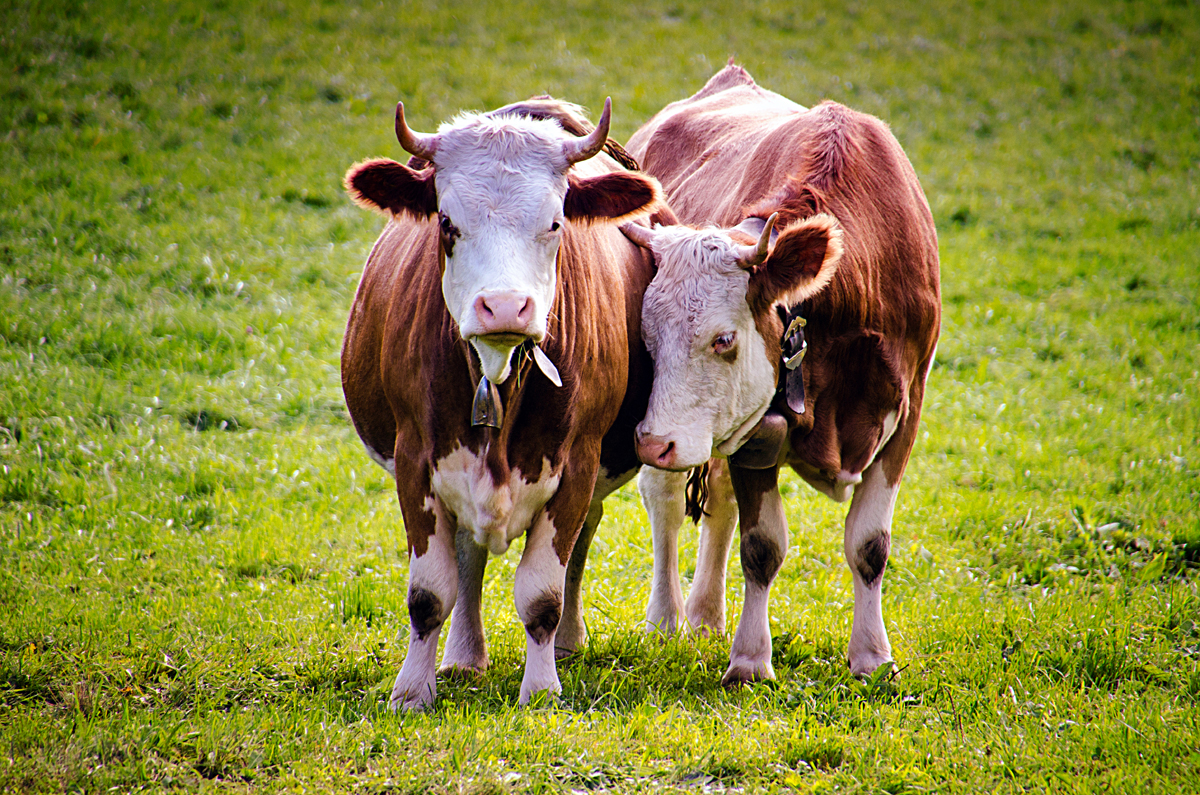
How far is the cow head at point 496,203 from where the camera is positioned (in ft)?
11.8

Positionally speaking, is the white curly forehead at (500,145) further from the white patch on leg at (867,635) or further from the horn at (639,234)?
the white patch on leg at (867,635)

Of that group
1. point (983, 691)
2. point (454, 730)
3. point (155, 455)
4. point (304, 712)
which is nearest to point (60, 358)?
point (155, 455)

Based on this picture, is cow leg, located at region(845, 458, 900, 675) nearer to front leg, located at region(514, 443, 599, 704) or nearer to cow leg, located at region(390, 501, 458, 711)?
front leg, located at region(514, 443, 599, 704)

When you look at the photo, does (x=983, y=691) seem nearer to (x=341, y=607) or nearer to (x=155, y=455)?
(x=341, y=607)

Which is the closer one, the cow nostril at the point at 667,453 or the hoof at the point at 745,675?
the cow nostril at the point at 667,453

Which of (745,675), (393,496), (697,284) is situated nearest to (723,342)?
(697,284)

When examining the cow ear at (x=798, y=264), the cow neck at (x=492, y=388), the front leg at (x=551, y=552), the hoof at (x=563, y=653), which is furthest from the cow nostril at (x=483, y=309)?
the hoof at (x=563, y=653)

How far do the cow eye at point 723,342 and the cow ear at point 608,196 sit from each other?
1.97 ft

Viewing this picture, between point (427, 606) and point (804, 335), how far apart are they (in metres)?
1.90

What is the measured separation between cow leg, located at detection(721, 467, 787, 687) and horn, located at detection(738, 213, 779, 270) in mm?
990

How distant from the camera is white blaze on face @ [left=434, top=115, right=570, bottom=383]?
141 inches

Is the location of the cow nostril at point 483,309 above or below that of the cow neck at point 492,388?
above

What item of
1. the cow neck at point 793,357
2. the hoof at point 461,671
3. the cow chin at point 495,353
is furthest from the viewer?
the hoof at point 461,671

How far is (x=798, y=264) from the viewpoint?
438 cm
